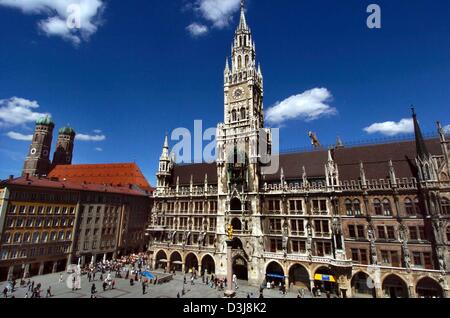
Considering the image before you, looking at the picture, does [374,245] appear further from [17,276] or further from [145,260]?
[17,276]

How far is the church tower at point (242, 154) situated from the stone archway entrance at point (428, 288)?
22.3 meters

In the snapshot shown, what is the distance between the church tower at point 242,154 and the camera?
153 feet

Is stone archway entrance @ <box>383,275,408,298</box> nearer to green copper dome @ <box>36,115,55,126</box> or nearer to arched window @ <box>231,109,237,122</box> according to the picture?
arched window @ <box>231,109,237,122</box>

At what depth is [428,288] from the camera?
3397cm

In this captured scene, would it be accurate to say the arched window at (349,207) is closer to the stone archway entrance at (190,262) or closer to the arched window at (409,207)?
the arched window at (409,207)

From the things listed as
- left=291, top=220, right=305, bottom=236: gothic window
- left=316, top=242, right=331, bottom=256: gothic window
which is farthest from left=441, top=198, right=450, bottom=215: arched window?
left=291, top=220, right=305, bottom=236: gothic window

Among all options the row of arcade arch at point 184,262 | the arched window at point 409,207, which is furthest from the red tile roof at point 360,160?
the row of arcade arch at point 184,262

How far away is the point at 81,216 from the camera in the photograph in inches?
2355

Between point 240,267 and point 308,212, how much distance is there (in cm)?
1673

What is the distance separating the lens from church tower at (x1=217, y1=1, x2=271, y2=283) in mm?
46562

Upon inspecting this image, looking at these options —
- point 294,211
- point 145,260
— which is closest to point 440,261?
point 294,211

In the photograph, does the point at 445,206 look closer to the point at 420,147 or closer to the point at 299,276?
the point at 420,147

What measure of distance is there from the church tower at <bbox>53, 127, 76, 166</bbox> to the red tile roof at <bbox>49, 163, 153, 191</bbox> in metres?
33.1
